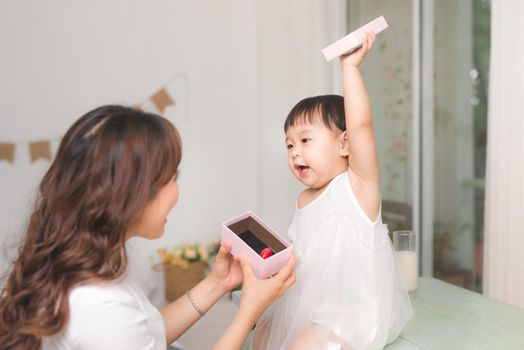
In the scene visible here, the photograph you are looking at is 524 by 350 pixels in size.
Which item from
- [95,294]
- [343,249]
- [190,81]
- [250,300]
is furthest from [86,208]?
[190,81]

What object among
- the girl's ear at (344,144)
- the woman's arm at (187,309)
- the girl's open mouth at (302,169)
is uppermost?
the girl's ear at (344,144)

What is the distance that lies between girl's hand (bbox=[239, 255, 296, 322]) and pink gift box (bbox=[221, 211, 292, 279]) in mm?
17

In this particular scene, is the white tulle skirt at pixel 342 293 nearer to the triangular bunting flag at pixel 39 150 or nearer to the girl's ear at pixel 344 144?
the girl's ear at pixel 344 144

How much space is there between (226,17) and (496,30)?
1718 millimetres

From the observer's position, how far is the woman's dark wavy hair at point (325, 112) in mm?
1376

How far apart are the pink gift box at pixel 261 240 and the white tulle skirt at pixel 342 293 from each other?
0.13 metres

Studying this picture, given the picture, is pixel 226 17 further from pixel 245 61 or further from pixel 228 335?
pixel 228 335

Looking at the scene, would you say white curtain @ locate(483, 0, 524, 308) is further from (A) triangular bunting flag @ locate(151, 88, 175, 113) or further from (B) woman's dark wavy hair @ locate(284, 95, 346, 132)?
(A) triangular bunting flag @ locate(151, 88, 175, 113)

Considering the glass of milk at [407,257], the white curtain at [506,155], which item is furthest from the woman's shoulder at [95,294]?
the white curtain at [506,155]

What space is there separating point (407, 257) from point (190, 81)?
6.27 feet

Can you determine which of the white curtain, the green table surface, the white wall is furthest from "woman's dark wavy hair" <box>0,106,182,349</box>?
the white wall

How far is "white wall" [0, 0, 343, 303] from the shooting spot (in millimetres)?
2766

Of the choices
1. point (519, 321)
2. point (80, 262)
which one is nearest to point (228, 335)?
point (80, 262)

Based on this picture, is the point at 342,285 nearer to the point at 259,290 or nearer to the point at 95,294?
the point at 259,290
